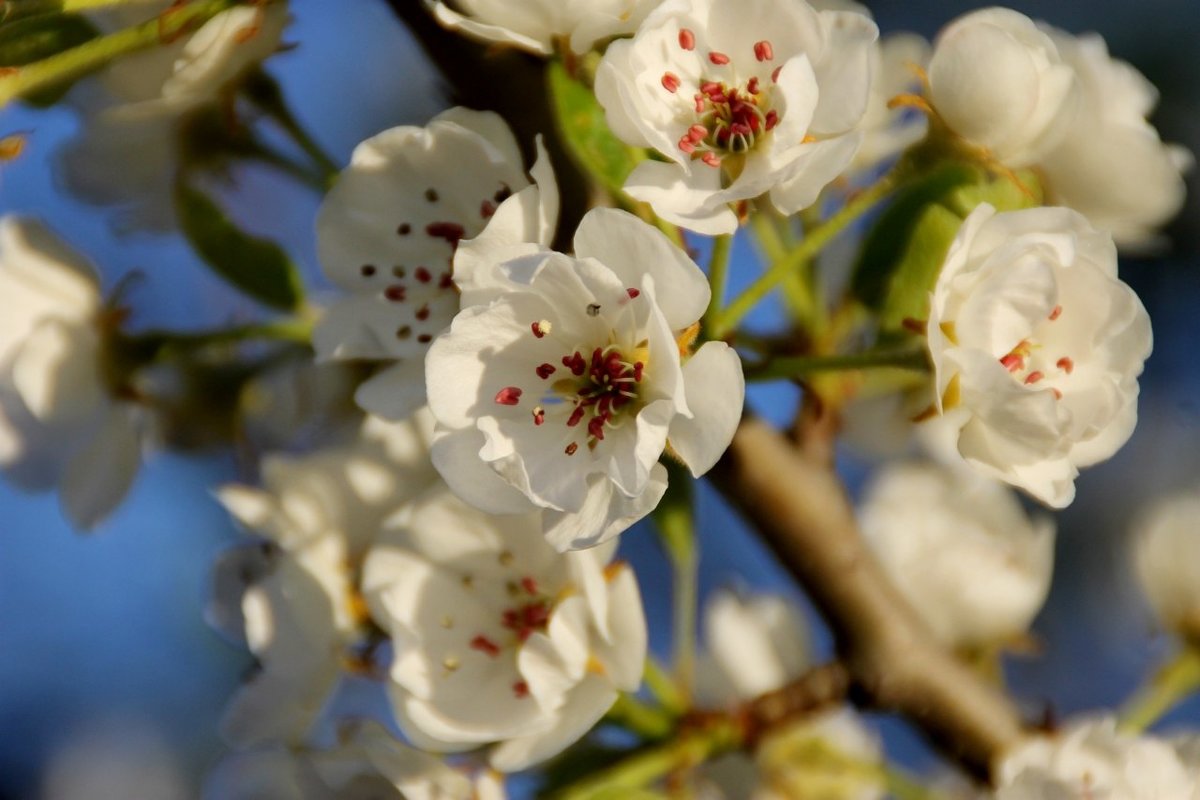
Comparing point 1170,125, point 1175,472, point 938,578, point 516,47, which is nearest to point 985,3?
point 1170,125

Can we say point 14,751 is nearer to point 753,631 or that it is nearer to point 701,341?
point 753,631

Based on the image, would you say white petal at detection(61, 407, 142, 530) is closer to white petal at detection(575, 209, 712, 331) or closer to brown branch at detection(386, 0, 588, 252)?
brown branch at detection(386, 0, 588, 252)

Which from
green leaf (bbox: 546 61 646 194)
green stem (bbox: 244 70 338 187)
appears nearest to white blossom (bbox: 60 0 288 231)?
green stem (bbox: 244 70 338 187)

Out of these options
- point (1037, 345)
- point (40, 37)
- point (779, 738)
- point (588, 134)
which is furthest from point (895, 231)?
point (40, 37)

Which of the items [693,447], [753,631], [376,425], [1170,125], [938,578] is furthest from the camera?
[1170,125]

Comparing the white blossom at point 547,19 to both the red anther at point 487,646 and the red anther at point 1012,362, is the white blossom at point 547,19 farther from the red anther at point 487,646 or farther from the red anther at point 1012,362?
the red anther at point 487,646

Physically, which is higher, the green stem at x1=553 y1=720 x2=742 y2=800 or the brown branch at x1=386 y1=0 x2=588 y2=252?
the brown branch at x1=386 y1=0 x2=588 y2=252
